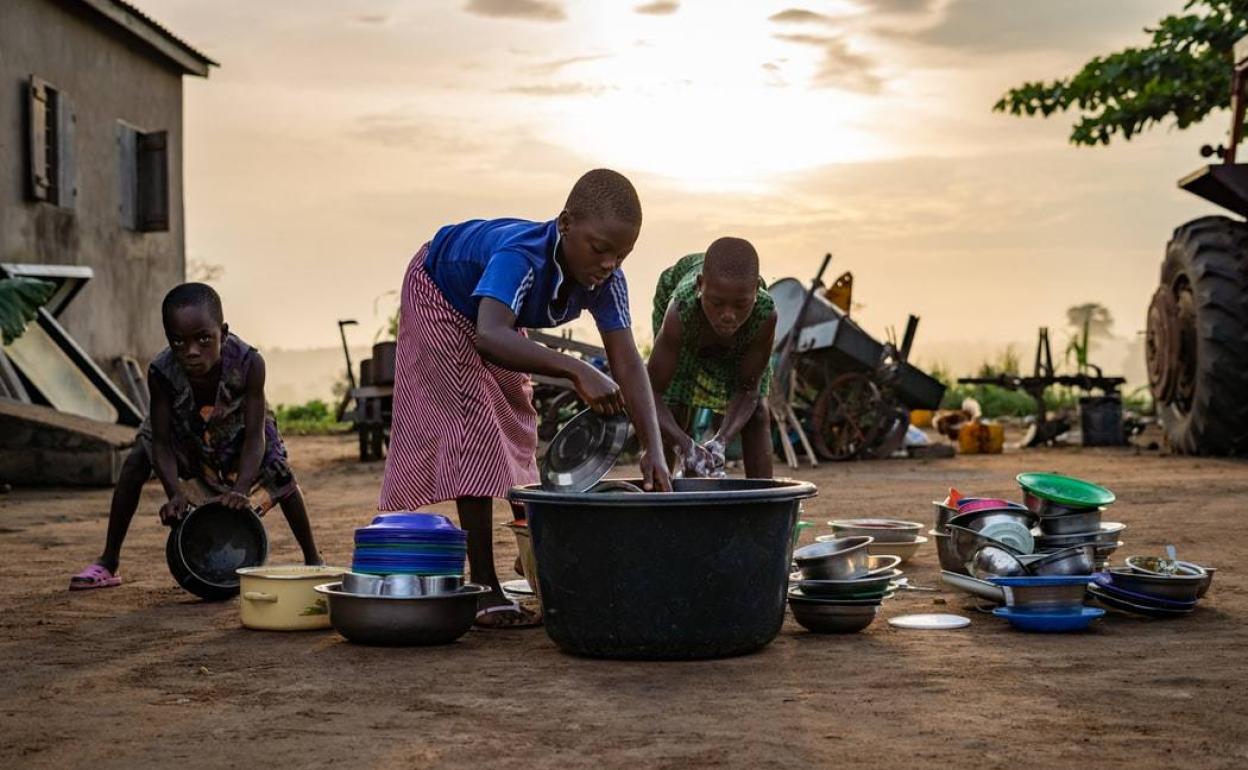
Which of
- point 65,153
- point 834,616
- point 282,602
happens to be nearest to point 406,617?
point 282,602

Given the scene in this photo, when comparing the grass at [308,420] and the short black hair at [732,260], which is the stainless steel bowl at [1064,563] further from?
the grass at [308,420]

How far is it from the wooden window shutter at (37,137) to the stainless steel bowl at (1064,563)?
1105 cm

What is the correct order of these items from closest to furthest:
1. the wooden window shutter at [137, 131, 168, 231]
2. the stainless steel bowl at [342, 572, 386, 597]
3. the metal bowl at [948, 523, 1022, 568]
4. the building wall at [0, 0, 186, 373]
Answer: the stainless steel bowl at [342, 572, 386, 597] → the metal bowl at [948, 523, 1022, 568] → the building wall at [0, 0, 186, 373] → the wooden window shutter at [137, 131, 168, 231]

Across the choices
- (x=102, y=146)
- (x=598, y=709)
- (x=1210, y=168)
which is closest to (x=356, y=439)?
(x=102, y=146)

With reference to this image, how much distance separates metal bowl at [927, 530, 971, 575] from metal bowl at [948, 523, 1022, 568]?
20mm

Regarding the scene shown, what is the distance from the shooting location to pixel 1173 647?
4.01 metres

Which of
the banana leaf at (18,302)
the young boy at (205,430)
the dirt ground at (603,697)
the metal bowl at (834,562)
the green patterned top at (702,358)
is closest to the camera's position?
the dirt ground at (603,697)

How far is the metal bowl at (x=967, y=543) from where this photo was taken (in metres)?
4.82

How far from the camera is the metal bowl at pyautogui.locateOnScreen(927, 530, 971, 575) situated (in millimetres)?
5238

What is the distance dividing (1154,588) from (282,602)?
267cm

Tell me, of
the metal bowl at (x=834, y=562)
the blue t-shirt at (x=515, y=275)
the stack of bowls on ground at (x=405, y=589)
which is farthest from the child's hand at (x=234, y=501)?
the metal bowl at (x=834, y=562)

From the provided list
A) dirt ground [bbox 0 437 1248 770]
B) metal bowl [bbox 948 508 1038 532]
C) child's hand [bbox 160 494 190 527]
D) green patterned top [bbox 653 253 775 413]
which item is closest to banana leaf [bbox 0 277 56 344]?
dirt ground [bbox 0 437 1248 770]

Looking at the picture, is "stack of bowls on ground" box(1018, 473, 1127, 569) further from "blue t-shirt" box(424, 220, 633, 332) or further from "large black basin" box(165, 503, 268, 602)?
"large black basin" box(165, 503, 268, 602)

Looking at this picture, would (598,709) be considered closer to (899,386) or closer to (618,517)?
(618,517)
